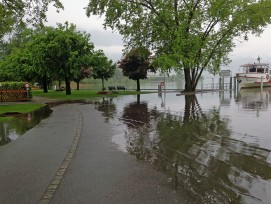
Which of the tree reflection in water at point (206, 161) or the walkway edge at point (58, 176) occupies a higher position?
the walkway edge at point (58, 176)

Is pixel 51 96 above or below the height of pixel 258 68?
below

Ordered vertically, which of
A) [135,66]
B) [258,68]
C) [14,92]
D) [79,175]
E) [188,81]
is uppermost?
[135,66]

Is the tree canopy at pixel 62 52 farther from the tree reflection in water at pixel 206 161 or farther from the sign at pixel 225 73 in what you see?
the tree reflection in water at pixel 206 161

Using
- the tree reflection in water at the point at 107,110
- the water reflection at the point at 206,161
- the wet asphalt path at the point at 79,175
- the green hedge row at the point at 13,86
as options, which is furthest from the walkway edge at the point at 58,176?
the green hedge row at the point at 13,86

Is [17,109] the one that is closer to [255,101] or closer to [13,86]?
[13,86]

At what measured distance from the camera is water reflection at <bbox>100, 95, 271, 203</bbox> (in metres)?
4.41

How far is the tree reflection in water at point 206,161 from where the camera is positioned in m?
4.42

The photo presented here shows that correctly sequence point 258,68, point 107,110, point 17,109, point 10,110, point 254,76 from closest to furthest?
point 107,110, point 10,110, point 17,109, point 254,76, point 258,68

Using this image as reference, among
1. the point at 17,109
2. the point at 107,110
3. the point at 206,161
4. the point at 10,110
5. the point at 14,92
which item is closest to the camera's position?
the point at 206,161

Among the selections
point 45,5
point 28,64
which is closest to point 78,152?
point 45,5

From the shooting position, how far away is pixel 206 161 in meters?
6.04

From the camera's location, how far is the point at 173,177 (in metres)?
5.12

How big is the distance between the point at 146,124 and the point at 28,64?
112 ft

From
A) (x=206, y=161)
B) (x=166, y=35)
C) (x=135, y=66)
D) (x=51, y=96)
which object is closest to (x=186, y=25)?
(x=166, y=35)
